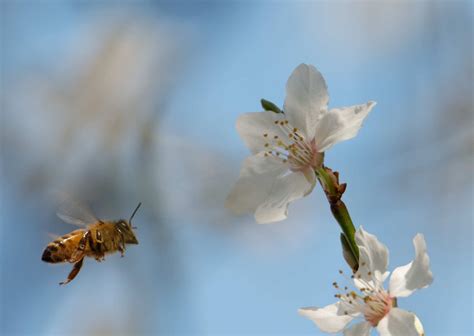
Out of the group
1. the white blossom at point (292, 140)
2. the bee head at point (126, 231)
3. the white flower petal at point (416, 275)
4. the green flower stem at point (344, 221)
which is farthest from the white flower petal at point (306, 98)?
the bee head at point (126, 231)

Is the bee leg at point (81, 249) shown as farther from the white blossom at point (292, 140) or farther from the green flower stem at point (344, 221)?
the green flower stem at point (344, 221)

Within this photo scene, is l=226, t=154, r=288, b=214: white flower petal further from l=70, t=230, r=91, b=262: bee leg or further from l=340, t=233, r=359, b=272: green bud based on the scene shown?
l=70, t=230, r=91, b=262: bee leg

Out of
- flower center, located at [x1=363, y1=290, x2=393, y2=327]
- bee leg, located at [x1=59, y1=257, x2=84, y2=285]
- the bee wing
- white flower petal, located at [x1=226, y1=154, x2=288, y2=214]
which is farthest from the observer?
the bee wing

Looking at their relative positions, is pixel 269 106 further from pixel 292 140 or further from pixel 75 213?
pixel 75 213

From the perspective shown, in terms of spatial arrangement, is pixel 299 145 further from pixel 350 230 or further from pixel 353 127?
pixel 350 230

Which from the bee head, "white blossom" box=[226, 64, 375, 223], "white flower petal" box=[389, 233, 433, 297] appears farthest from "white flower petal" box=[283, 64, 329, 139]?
the bee head

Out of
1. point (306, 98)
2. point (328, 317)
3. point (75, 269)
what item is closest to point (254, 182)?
point (306, 98)

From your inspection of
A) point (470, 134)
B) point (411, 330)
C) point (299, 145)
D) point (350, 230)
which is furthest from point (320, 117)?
point (470, 134)
